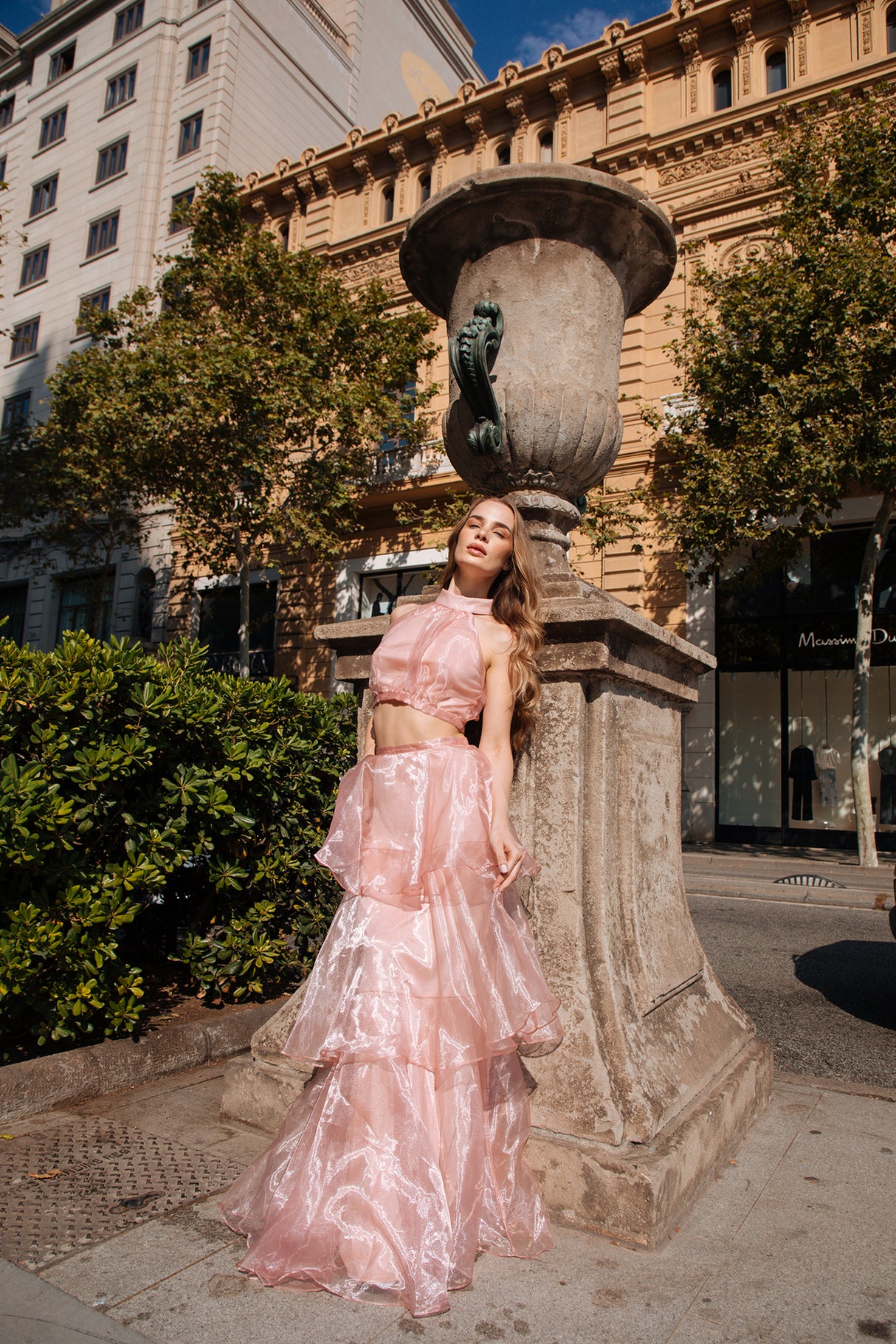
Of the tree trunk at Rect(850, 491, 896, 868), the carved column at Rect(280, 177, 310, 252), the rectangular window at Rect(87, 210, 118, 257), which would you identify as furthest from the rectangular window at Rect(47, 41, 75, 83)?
the tree trunk at Rect(850, 491, 896, 868)

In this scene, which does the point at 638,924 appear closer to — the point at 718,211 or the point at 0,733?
the point at 0,733

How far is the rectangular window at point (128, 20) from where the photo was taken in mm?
27828

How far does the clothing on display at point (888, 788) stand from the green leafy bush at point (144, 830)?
12177 mm

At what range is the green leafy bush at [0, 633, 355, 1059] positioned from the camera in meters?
2.99

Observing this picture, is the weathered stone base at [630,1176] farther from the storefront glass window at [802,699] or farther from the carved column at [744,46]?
the carved column at [744,46]

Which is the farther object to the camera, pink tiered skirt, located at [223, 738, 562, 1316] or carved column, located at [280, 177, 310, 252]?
carved column, located at [280, 177, 310, 252]

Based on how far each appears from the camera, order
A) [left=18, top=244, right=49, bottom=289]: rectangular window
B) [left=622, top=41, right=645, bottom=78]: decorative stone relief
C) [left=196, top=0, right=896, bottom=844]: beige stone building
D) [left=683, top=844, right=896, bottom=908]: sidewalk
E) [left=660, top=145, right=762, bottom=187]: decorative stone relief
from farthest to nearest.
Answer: [left=18, top=244, right=49, bottom=289]: rectangular window < [left=622, top=41, right=645, bottom=78]: decorative stone relief < [left=660, top=145, right=762, bottom=187]: decorative stone relief < [left=196, top=0, right=896, bottom=844]: beige stone building < [left=683, top=844, right=896, bottom=908]: sidewalk

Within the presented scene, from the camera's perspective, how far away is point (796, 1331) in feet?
5.95

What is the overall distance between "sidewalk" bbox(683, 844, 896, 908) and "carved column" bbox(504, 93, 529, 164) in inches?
587

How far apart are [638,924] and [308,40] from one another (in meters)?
33.2

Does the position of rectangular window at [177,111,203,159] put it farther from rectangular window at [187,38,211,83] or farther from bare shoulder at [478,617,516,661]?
bare shoulder at [478,617,516,661]

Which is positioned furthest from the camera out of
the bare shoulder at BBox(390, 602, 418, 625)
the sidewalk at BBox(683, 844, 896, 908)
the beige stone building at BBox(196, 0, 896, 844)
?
the beige stone building at BBox(196, 0, 896, 844)

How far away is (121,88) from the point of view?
1093 inches

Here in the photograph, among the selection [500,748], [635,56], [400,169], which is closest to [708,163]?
[635,56]
